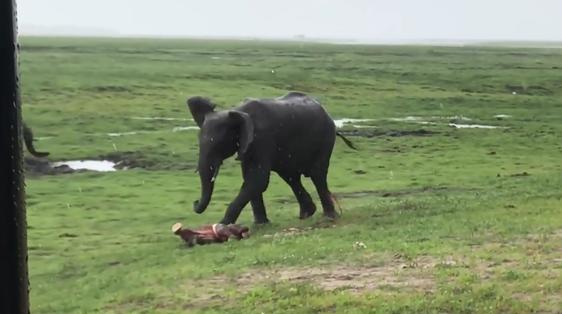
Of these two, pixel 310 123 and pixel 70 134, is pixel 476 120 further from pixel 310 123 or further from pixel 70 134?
pixel 310 123

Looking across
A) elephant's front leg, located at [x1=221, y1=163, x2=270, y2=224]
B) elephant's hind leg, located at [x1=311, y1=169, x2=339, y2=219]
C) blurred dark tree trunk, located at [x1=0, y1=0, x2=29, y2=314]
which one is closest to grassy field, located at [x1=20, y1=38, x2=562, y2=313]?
elephant's hind leg, located at [x1=311, y1=169, x2=339, y2=219]

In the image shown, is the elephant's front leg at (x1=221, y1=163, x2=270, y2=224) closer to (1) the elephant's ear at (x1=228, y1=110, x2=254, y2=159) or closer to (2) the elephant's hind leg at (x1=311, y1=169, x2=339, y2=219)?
(1) the elephant's ear at (x1=228, y1=110, x2=254, y2=159)

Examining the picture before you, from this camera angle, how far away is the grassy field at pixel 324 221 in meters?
7.33

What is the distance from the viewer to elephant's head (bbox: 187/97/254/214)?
11555 mm

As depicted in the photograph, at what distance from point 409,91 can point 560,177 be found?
29.0 meters

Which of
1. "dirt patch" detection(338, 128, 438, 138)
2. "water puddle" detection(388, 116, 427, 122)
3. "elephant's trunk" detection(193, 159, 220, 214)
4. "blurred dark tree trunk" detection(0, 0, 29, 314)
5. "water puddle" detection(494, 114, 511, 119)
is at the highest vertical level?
"blurred dark tree trunk" detection(0, 0, 29, 314)

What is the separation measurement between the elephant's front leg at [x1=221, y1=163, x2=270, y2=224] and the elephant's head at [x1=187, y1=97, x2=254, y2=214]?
0.29 meters

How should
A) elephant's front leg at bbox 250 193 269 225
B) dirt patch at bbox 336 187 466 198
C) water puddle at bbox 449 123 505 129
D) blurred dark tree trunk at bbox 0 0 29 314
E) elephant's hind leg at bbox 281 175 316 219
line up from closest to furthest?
blurred dark tree trunk at bbox 0 0 29 314 < elephant's front leg at bbox 250 193 269 225 < elephant's hind leg at bbox 281 175 316 219 < dirt patch at bbox 336 187 466 198 < water puddle at bbox 449 123 505 129

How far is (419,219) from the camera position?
11625 mm

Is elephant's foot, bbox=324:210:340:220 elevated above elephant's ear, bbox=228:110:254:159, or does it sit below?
below

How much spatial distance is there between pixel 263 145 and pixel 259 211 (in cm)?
99

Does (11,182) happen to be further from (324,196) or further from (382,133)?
(382,133)

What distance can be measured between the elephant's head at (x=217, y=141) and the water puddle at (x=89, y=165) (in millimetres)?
9764

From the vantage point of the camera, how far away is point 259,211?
40.8 ft
